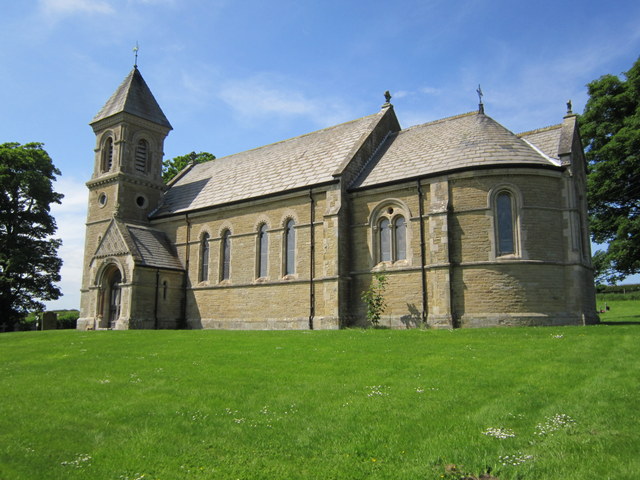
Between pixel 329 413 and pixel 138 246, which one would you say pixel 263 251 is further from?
pixel 329 413

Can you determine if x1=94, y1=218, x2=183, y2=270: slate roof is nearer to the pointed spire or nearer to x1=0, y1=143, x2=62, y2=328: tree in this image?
x1=0, y1=143, x2=62, y2=328: tree

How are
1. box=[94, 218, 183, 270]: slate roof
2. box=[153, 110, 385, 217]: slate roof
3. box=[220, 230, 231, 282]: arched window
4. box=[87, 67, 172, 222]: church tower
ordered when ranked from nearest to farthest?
1. box=[153, 110, 385, 217]: slate roof
2. box=[94, 218, 183, 270]: slate roof
3. box=[220, 230, 231, 282]: arched window
4. box=[87, 67, 172, 222]: church tower

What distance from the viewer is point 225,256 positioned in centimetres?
3078

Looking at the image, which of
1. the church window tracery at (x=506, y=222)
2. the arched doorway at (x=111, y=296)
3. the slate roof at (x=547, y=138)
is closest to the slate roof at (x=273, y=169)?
the arched doorway at (x=111, y=296)

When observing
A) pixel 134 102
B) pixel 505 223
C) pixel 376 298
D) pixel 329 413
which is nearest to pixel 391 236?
pixel 376 298

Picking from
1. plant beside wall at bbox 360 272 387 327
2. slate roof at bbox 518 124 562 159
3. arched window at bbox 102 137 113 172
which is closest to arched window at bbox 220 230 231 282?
plant beside wall at bbox 360 272 387 327

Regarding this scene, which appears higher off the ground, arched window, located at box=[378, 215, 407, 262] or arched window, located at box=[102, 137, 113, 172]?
arched window, located at box=[102, 137, 113, 172]

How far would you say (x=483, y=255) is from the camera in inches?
866

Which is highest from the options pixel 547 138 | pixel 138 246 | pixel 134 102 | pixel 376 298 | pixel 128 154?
pixel 134 102

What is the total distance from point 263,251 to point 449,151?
1146 cm

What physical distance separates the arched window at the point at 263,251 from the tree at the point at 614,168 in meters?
20.7

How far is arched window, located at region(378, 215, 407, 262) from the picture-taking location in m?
24.4

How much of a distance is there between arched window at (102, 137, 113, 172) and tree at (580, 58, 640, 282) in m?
32.7

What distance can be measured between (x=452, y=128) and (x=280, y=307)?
13256 mm
